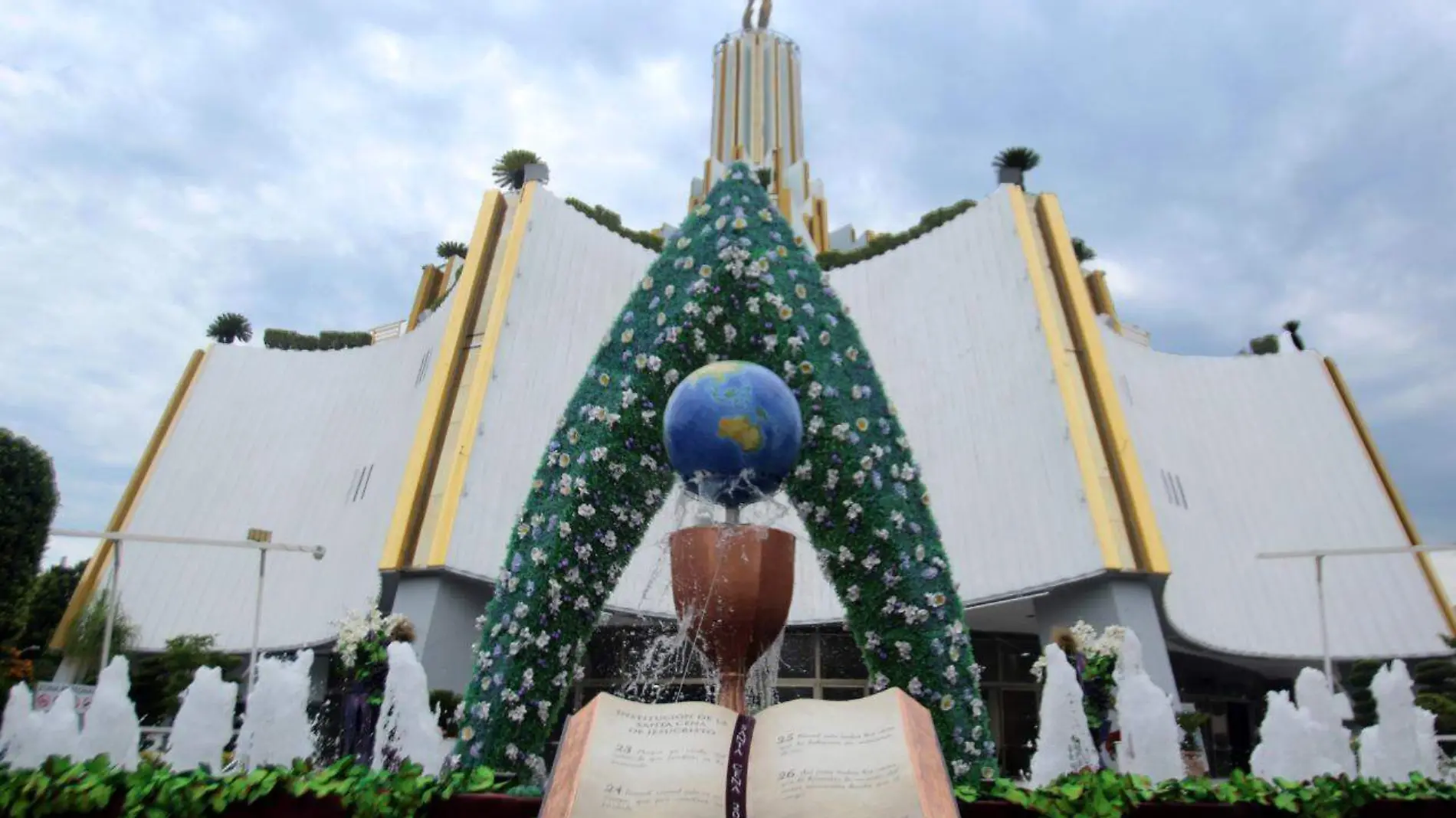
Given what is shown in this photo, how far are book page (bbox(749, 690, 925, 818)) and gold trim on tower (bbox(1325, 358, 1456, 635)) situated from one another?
2037cm

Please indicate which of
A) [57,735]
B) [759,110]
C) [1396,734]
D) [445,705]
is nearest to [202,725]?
[57,735]

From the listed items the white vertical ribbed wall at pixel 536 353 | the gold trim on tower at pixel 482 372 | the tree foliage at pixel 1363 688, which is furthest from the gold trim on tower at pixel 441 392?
the tree foliage at pixel 1363 688

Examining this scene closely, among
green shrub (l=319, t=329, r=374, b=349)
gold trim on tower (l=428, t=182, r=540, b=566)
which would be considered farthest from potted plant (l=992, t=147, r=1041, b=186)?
green shrub (l=319, t=329, r=374, b=349)

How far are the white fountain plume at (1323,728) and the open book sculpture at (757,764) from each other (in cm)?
625

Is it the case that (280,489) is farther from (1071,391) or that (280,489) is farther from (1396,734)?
(1396,734)

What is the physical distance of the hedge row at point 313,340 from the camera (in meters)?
27.7

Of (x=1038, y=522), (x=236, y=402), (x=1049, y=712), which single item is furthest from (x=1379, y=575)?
(x=236, y=402)

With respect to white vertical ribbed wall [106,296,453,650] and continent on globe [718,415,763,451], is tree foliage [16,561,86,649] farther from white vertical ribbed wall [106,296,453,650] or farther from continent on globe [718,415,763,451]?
continent on globe [718,415,763,451]

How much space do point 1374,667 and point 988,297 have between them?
9948 mm

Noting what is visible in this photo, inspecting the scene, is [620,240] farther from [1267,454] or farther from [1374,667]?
[1374,667]

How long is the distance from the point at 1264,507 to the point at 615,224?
51.6 feet

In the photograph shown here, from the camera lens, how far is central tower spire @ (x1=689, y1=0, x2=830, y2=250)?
31.1 meters

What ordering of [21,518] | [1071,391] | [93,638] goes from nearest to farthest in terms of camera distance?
[21,518]
[1071,391]
[93,638]

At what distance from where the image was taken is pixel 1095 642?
44.9 ft
